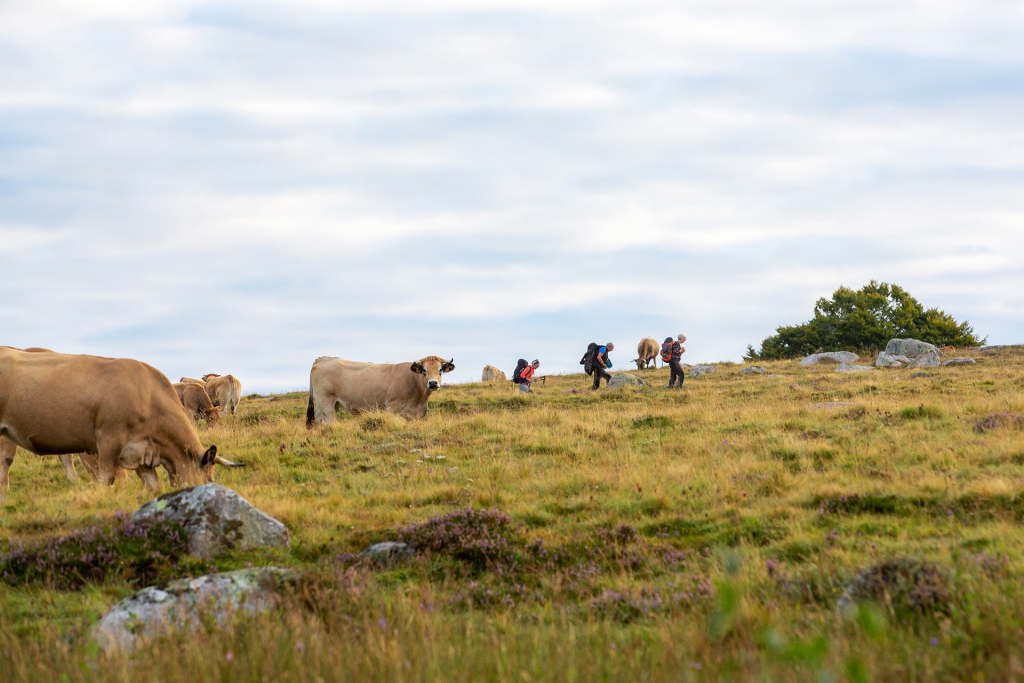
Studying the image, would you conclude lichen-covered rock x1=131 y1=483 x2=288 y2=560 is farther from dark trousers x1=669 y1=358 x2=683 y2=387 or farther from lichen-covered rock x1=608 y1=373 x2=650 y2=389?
dark trousers x1=669 y1=358 x2=683 y2=387

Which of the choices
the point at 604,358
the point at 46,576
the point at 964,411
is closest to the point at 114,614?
the point at 46,576

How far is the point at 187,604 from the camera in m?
5.34

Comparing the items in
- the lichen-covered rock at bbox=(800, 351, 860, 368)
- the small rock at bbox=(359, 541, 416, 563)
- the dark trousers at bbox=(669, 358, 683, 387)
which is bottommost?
the small rock at bbox=(359, 541, 416, 563)

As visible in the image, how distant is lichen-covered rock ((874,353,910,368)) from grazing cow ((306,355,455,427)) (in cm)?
2272

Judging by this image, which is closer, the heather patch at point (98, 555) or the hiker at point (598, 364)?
the heather patch at point (98, 555)

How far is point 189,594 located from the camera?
5531mm

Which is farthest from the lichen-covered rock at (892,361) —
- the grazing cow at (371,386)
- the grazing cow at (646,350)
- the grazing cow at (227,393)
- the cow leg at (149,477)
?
the cow leg at (149,477)

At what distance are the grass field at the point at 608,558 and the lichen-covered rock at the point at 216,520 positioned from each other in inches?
9.6

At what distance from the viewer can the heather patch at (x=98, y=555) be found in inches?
256

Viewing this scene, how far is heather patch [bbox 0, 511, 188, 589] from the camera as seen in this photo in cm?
650

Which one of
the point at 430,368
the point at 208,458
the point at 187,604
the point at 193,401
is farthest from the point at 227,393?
the point at 187,604

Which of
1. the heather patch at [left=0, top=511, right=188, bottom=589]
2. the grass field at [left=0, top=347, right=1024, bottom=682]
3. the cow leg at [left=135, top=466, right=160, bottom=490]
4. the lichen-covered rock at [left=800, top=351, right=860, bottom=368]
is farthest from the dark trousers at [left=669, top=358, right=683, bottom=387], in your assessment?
the heather patch at [left=0, top=511, right=188, bottom=589]

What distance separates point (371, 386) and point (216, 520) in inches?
567

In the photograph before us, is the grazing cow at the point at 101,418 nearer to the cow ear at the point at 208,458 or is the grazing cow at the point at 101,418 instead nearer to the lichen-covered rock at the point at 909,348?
the cow ear at the point at 208,458
